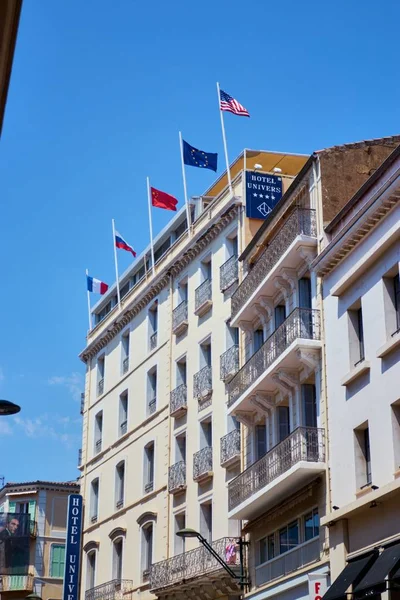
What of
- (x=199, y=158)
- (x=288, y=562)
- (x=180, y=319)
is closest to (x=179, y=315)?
(x=180, y=319)

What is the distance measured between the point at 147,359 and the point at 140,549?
7.95 meters

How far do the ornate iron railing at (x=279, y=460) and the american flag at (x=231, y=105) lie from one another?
13.8 m

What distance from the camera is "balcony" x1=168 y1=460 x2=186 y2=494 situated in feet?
127

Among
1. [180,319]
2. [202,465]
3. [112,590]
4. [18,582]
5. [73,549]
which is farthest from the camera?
[18,582]

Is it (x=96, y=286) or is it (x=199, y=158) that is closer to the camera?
(x=199, y=158)

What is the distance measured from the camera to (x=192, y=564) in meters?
36.2

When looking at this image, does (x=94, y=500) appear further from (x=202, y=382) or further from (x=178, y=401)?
(x=202, y=382)

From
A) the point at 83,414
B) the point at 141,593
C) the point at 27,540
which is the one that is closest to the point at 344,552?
the point at 141,593

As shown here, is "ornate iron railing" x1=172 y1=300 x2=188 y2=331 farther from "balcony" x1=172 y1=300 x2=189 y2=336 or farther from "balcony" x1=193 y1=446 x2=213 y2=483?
"balcony" x1=193 y1=446 x2=213 y2=483

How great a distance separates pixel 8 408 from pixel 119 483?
29.1 m

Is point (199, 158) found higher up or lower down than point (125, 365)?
higher up

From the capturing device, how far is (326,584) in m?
26.5

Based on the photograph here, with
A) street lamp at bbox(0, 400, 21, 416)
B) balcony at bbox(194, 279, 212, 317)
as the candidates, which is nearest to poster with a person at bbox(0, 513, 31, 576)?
balcony at bbox(194, 279, 212, 317)

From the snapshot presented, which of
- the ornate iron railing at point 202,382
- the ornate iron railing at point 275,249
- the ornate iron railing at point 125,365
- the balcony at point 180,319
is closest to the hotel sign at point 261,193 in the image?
the ornate iron railing at point 275,249
